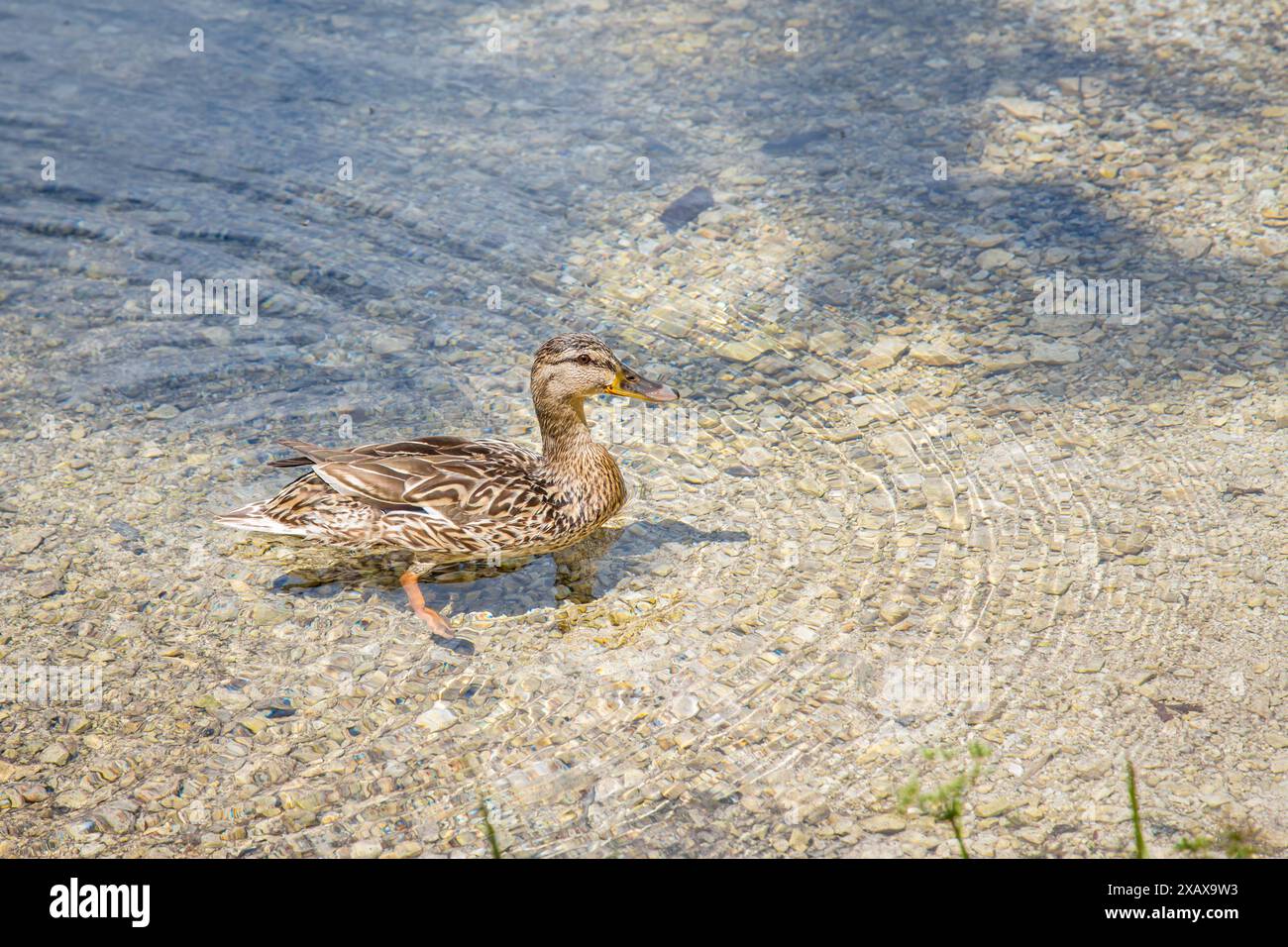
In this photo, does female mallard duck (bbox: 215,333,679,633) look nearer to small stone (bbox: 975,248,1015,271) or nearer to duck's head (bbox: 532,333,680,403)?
duck's head (bbox: 532,333,680,403)

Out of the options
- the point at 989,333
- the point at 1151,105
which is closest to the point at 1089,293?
the point at 989,333

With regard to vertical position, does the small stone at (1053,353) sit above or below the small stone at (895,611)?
above

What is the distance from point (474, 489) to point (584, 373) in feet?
2.70

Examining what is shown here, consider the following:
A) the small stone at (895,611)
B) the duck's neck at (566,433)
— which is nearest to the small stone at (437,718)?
the duck's neck at (566,433)
